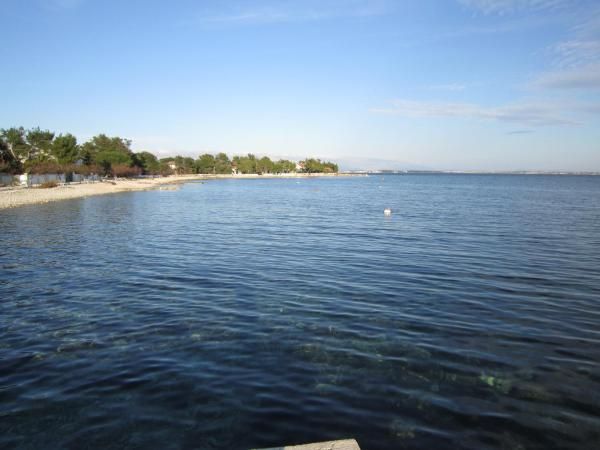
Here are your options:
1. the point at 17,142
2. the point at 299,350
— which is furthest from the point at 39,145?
the point at 299,350

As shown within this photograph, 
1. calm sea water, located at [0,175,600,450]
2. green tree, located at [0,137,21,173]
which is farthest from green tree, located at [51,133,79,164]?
calm sea water, located at [0,175,600,450]

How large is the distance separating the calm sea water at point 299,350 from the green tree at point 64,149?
126811 millimetres

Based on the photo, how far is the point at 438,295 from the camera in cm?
1733

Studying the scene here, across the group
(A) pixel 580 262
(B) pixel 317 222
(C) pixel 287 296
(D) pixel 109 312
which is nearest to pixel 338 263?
(C) pixel 287 296

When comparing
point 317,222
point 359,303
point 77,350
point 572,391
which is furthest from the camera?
point 317,222

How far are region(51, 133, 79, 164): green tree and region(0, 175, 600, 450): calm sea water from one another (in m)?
127

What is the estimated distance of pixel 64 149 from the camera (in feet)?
441

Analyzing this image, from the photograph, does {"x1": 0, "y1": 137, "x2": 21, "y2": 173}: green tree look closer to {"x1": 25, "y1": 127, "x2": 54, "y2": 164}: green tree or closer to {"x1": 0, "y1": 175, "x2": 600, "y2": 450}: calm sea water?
{"x1": 25, "y1": 127, "x2": 54, "y2": 164}: green tree

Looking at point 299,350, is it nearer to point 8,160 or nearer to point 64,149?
point 8,160

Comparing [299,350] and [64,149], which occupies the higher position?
[64,149]

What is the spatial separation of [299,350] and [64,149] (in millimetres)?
147384

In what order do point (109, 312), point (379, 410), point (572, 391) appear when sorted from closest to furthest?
point (379, 410), point (572, 391), point (109, 312)

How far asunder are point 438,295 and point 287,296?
6356 millimetres

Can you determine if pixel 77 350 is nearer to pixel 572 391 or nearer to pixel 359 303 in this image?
pixel 359 303
